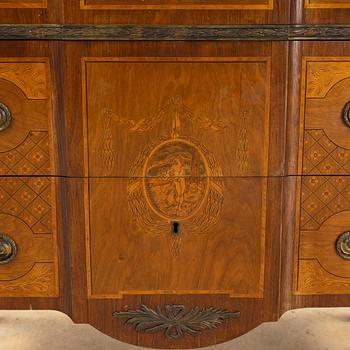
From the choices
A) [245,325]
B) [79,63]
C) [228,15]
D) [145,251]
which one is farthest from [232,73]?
[245,325]

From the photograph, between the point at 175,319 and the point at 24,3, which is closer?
the point at 24,3

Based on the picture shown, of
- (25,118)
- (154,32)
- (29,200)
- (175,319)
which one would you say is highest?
(154,32)

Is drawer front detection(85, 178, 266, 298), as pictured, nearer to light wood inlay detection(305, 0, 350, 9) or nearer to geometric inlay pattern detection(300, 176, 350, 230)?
geometric inlay pattern detection(300, 176, 350, 230)

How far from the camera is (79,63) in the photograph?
97cm

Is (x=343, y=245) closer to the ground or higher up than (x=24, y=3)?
closer to the ground

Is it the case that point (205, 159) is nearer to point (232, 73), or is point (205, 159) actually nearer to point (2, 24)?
point (232, 73)

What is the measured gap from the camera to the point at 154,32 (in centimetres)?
96

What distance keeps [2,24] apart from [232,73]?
→ 453 mm

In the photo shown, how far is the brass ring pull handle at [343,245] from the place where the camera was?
1.05 m

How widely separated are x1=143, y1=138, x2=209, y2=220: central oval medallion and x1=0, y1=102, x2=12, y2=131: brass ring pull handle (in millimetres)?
285

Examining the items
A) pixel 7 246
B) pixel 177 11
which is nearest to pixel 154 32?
pixel 177 11

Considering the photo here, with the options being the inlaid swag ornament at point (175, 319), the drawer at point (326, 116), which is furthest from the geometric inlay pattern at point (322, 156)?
the inlaid swag ornament at point (175, 319)

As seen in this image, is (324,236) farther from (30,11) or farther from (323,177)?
(30,11)

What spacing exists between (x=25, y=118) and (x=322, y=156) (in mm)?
603
